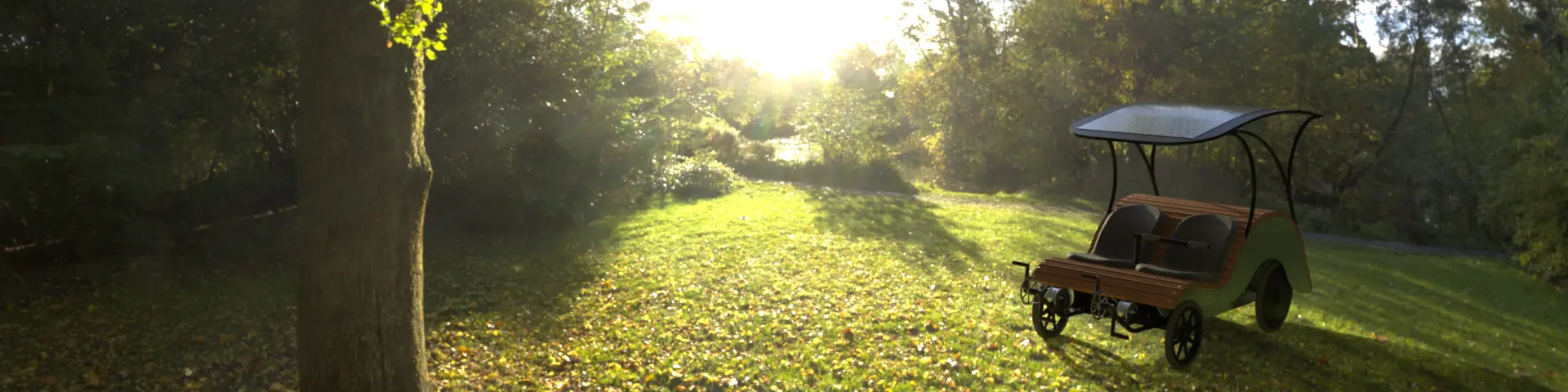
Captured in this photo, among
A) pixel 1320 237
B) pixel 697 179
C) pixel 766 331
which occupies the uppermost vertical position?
pixel 697 179

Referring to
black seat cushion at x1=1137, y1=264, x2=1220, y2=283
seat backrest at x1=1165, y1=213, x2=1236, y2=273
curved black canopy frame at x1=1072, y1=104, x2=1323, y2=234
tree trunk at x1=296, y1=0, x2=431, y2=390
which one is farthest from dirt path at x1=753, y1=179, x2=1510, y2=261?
tree trunk at x1=296, y1=0, x2=431, y2=390

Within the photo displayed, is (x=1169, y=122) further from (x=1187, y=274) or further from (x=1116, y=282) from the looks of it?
(x=1116, y=282)

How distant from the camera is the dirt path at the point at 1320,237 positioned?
22.5 meters

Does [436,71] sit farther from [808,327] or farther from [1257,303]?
[1257,303]

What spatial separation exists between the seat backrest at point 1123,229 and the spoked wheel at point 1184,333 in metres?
0.94

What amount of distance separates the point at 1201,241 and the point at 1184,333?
2.93ft

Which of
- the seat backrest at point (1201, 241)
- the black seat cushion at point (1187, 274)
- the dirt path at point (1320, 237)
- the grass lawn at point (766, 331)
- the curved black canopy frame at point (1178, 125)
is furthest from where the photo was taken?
the dirt path at point (1320, 237)

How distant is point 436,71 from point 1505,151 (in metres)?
19.0

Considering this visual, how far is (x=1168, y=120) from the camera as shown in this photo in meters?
7.59

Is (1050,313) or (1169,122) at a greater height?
(1169,122)

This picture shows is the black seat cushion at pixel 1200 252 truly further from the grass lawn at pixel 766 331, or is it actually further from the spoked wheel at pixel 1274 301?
the grass lawn at pixel 766 331

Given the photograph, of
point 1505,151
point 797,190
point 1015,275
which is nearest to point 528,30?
point 1015,275

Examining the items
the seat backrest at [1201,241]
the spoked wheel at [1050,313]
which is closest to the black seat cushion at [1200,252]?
the seat backrest at [1201,241]

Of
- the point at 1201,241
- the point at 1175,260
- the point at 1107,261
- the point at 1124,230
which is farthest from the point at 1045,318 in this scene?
the point at 1201,241
